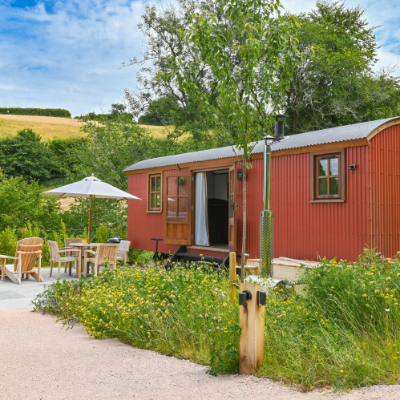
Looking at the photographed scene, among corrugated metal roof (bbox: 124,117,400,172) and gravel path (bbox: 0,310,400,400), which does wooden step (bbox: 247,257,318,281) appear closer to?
corrugated metal roof (bbox: 124,117,400,172)

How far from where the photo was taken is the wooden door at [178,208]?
945 cm

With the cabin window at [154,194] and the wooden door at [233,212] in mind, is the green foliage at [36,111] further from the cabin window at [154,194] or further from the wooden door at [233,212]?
the wooden door at [233,212]

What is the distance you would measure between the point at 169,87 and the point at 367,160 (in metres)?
17.5

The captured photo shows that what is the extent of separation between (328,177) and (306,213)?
2.19 ft

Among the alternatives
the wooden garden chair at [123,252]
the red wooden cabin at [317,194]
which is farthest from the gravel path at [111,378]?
the wooden garden chair at [123,252]

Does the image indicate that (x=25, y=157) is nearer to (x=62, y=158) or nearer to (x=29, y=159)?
(x=29, y=159)

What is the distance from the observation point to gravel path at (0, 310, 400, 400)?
284cm

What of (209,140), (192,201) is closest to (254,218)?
(192,201)

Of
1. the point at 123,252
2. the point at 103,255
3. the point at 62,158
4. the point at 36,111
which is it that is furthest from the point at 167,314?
the point at 36,111

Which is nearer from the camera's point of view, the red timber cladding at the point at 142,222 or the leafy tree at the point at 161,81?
the red timber cladding at the point at 142,222

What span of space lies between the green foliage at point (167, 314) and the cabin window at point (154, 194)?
4.93 metres

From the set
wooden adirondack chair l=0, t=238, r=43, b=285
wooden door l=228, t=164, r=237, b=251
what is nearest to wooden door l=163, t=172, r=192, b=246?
wooden door l=228, t=164, r=237, b=251

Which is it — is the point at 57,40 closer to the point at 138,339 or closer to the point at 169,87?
the point at 169,87

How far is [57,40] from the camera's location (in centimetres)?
2377
